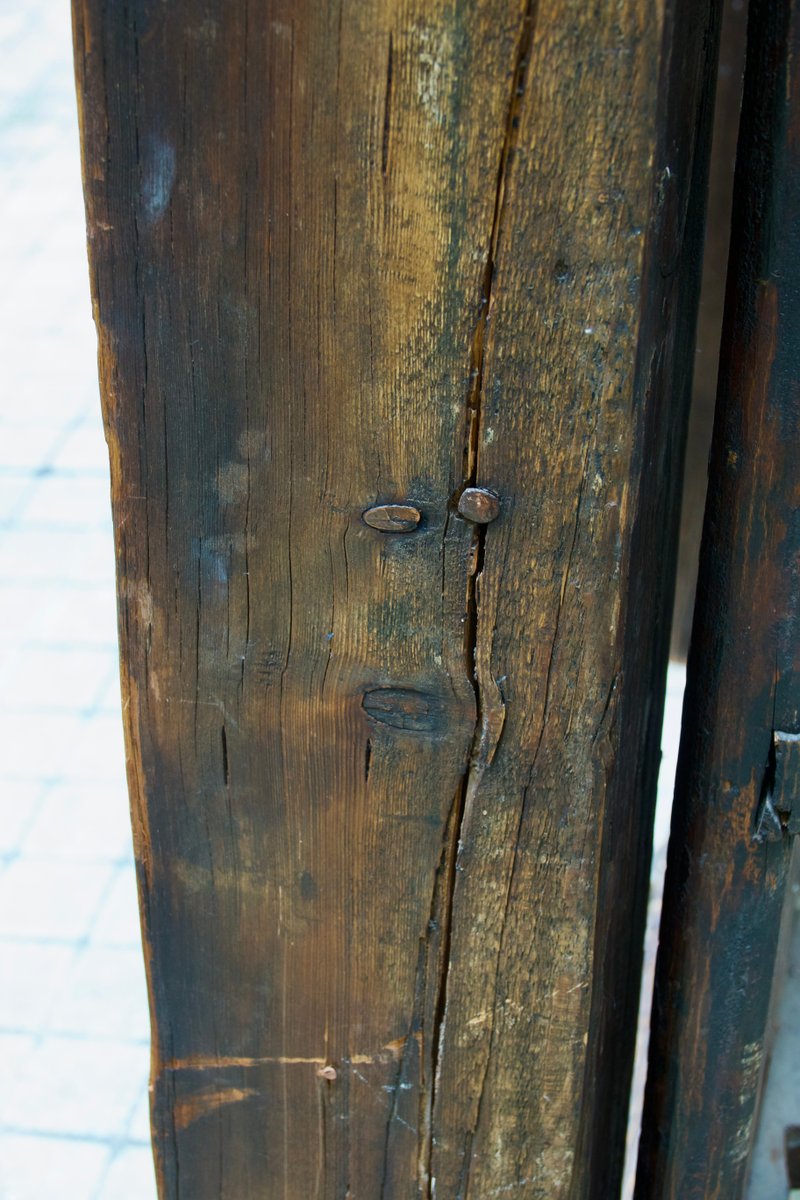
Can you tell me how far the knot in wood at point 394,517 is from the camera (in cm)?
92

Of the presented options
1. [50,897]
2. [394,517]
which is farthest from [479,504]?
[50,897]

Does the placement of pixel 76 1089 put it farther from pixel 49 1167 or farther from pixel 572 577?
pixel 572 577

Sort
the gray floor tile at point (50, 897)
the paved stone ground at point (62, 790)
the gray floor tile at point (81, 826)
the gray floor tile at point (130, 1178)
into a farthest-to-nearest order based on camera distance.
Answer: the gray floor tile at point (81, 826), the gray floor tile at point (50, 897), the paved stone ground at point (62, 790), the gray floor tile at point (130, 1178)

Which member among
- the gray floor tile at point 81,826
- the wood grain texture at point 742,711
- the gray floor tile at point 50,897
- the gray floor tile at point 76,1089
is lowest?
the gray floor tile at point 76,1089

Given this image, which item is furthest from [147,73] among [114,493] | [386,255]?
[114,493]

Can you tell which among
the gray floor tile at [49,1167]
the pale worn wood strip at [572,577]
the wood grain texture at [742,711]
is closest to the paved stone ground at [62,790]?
the gray floor tile at [49,1167]

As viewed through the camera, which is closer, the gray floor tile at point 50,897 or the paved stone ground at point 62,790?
the paved stone ground at point 62,790

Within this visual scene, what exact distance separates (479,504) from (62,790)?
312 cm

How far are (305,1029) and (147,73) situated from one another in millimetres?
761

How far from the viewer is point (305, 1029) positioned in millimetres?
1129

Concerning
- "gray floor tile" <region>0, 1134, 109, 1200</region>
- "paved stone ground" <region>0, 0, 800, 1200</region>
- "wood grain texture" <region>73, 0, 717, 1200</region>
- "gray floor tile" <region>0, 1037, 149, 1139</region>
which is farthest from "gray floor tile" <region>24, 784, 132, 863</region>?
"wood grain texture" <region>73, 0, 717, 1200</region>

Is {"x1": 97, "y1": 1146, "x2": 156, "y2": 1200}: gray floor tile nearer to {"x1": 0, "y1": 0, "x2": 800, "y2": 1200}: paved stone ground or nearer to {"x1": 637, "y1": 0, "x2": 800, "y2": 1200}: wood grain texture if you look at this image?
{"x1": 0, "y1": 0, "x2": 800, "y2": 1200}: paved stone ground

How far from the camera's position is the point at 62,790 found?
3799 millimetres

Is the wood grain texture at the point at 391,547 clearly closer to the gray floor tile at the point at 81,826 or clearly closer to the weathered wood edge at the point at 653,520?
the weathered wood edge at the point at 653,520
